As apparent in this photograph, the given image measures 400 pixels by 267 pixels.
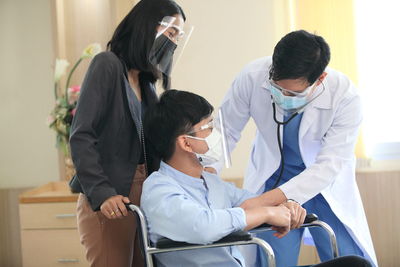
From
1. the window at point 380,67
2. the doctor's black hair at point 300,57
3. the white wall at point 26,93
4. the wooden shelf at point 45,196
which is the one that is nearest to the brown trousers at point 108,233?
the doctor's black hair at point 300,57

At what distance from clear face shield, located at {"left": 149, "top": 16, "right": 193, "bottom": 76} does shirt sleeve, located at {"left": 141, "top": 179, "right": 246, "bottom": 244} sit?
0.41 meters

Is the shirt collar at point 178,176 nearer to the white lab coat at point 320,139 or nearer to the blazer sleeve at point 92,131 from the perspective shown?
the blazer sleeve at point 92,131

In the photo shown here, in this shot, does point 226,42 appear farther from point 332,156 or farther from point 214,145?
point 214,145

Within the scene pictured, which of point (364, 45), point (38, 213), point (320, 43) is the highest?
point (320, 43)

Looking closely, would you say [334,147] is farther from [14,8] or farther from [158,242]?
[14,8]

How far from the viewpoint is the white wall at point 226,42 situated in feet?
11.5

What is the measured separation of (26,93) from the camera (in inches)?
157

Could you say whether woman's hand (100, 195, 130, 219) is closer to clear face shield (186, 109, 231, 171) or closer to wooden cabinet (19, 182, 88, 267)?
clear face shield (186, 109, 231, 171)

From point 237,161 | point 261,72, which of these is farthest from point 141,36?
point 237,161

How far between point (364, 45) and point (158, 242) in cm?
230

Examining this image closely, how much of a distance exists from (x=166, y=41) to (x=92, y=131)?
0.37 meters

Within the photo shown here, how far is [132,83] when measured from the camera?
2020mm

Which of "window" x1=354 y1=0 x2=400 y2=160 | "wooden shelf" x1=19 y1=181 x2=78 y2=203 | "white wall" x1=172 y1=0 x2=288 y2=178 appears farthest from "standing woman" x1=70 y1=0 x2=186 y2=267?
"window" x1=354 y1=0 x2=400 y2=160

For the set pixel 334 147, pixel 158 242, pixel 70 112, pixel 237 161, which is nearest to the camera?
pixel 158 242
